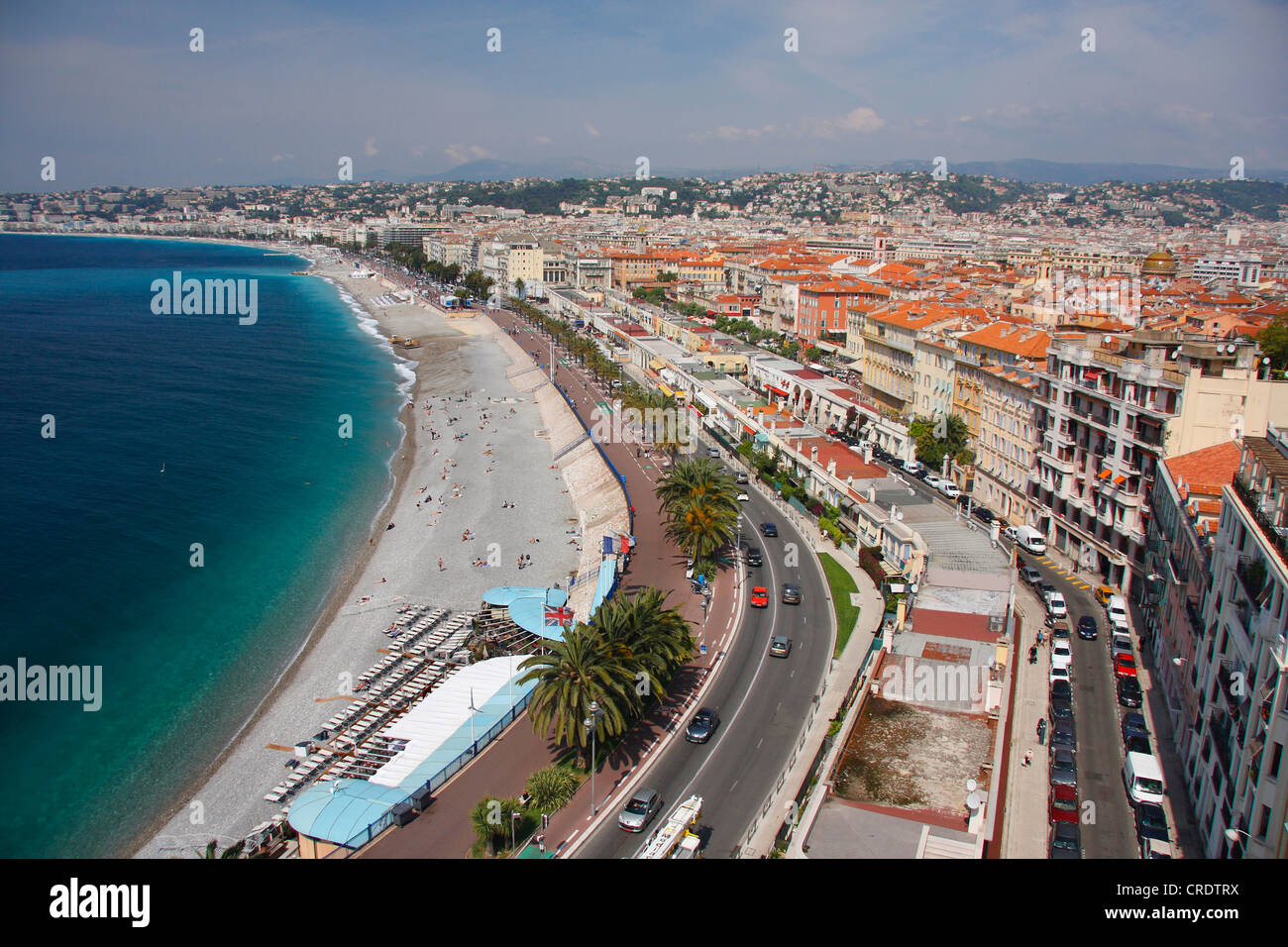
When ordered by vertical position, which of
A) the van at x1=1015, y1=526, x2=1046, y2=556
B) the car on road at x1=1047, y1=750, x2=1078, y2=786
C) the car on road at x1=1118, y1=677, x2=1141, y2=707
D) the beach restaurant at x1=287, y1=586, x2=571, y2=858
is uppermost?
the van at x1=1015, y1=526, x2=1046, y2=556

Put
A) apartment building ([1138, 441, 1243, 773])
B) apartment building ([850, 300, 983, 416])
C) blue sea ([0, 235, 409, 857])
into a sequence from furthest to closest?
apartment building ([850, 300, 983, 416])
blue sea ([0, 235, 409, 857])
apartment building ([1138, 441, 1243, 773])

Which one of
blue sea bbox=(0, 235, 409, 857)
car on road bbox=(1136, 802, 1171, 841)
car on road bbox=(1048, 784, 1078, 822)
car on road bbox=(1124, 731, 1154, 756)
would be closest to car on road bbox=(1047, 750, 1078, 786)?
car on road bbox=(1048, 784, 1078, 822)

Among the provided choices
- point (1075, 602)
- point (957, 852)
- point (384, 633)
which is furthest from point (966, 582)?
point (384, 633)

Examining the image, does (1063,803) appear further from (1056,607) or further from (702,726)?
(1056,607)

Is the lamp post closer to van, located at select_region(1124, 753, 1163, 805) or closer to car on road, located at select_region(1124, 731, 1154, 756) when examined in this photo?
van, located at select_region(1124, 753, 1163, 805)

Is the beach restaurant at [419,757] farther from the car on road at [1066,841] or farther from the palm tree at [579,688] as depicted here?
the car on road at [1066,841]

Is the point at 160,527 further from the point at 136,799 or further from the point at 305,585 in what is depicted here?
the point at 136,799
